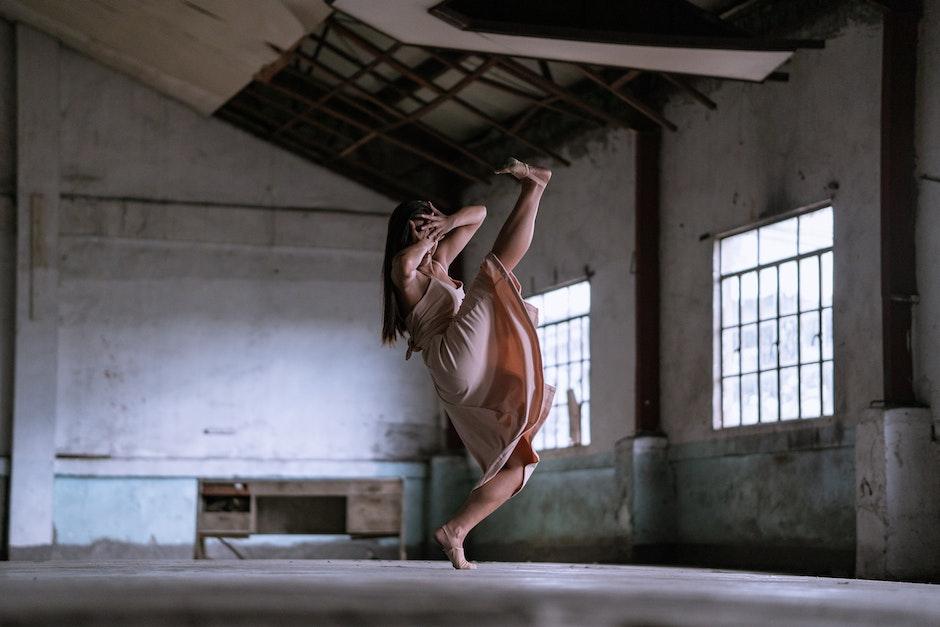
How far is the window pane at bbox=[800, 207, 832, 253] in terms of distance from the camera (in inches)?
340

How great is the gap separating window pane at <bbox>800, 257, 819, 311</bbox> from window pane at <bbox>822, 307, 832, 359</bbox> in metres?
0.11

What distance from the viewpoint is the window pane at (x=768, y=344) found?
9.05 meters

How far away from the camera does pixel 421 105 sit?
12.8 m

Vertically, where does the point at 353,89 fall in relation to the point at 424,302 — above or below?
above

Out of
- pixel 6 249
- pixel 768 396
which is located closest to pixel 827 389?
A: pixel 768 396

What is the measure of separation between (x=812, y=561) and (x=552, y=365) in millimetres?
4447

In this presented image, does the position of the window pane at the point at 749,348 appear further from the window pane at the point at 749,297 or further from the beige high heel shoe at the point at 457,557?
the beige high heel shoe at the point at 457,557

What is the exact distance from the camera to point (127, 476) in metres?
13.1

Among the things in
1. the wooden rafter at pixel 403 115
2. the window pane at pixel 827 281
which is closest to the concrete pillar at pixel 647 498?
the window pane at pixel 827 281

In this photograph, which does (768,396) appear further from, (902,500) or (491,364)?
(491,364)

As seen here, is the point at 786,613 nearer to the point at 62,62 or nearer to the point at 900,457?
the point at 900,457

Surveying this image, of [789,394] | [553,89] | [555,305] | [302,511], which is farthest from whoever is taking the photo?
[555,305]

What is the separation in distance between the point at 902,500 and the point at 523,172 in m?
3.90

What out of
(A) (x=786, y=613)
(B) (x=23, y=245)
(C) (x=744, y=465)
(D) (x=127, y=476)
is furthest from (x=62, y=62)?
(A) (x=786, y=613)
